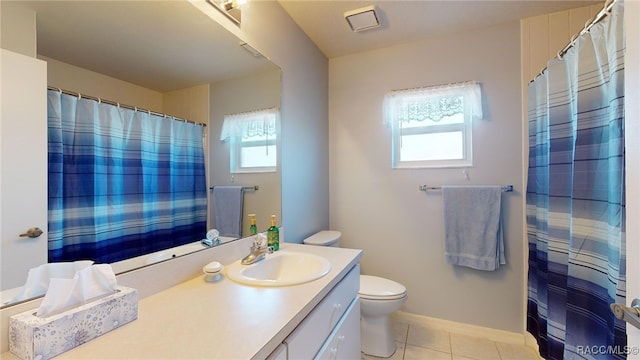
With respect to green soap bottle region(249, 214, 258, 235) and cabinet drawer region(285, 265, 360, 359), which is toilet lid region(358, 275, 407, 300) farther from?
green soap bottle region(249, 214, 258, 235)

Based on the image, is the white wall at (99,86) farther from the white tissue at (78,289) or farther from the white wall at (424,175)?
the white wall at (424,175)

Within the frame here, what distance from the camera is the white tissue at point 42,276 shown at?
2.15 ft

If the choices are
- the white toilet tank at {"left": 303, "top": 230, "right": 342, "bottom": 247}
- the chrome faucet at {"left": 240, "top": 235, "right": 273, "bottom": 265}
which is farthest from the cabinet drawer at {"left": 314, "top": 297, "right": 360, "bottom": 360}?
the white toilet tank at {"left": 303, "top": 230, "right": 342, "bottom": 247}

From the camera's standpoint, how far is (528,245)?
1824mm

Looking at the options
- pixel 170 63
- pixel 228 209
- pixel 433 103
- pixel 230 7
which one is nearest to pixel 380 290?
pixel 228 209

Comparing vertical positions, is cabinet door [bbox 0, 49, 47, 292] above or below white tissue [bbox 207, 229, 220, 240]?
above

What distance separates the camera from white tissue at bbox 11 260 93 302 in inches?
25.8

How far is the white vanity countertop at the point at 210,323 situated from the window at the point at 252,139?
2.06 feet

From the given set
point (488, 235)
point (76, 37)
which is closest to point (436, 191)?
point (488, 235)

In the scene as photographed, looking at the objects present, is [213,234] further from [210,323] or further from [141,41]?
[141,41]

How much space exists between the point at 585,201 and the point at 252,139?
61.1 inches

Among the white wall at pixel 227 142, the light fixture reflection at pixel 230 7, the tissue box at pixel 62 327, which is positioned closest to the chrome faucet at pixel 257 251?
the white wall at pixel 227 142

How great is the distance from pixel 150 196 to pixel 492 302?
2293 mm

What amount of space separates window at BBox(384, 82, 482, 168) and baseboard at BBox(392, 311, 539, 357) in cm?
122
